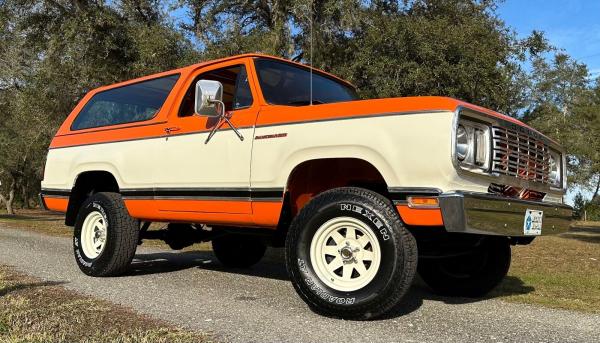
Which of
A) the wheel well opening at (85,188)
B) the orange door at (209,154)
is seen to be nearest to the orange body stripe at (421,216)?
the orange door at (209,154)

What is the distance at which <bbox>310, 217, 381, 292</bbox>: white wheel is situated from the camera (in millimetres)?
4082

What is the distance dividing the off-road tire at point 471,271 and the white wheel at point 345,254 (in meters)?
1.55

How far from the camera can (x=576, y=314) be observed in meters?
4.77

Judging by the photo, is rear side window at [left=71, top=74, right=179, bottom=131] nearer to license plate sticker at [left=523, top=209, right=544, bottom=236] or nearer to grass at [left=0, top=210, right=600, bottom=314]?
grass at [left=0, top=210, right=600, bottom=314]

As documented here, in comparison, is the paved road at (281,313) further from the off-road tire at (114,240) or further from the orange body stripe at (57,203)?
the orange body stripe at (57,203)

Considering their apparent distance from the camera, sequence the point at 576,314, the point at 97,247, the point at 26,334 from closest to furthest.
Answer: the point at 26,334 → the point at 576,314 → the point at 97,247

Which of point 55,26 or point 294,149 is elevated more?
point 55,26

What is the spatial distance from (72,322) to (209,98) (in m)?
2.10

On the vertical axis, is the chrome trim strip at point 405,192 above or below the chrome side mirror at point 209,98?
below

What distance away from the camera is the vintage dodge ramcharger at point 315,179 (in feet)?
12.7

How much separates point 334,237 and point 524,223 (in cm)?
145

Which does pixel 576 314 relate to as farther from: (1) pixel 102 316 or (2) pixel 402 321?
(1) pixel 102 316

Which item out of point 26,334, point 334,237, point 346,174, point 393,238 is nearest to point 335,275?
point 334,237

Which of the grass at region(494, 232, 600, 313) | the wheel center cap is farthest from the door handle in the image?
the grass at region(494, 232, 600, 313)
